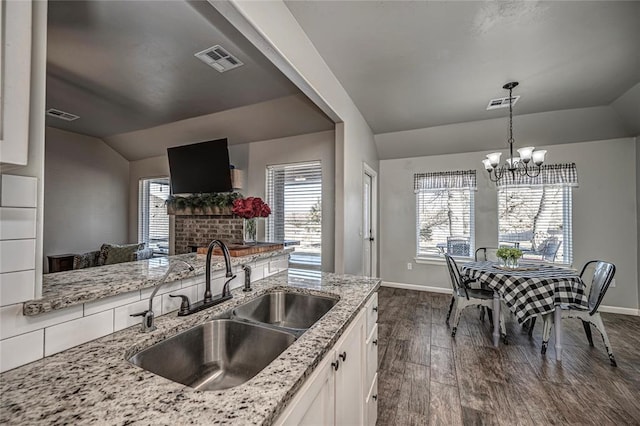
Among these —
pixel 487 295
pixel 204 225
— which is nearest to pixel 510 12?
pixel 487 295

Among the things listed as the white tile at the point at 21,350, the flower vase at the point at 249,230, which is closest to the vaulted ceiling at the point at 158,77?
the flower vase at the point at 249,230

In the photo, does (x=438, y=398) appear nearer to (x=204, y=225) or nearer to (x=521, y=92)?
(x=521, y=92)

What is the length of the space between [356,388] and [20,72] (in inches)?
62.8

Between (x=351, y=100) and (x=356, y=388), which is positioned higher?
(x=351, y=100)

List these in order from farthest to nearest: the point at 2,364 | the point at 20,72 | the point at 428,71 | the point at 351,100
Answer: the point at 351,100 → the point at 428,71 → the point at 2,364 → the point at 20,72

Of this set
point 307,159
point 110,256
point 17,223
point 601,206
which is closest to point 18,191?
point 17,223

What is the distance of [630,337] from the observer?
2875 millimetres

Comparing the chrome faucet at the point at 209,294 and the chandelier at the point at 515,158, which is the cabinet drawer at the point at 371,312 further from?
the chandelier at the point at 515,158

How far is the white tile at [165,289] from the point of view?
3.52 feet

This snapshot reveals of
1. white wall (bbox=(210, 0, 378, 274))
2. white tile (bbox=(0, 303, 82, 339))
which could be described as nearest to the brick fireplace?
white wall (bbox=(210, 0, 378, 274))

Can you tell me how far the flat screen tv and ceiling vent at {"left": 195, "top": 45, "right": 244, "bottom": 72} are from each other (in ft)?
4.44

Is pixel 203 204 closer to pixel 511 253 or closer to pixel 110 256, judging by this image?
pixel 110 256

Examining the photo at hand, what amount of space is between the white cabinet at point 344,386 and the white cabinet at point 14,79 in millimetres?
865

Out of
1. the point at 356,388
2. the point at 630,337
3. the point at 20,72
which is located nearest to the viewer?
the point at 20,72
